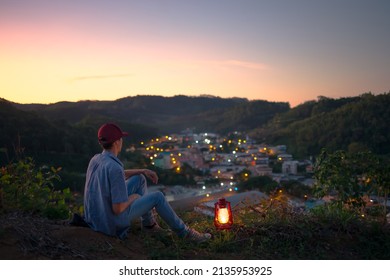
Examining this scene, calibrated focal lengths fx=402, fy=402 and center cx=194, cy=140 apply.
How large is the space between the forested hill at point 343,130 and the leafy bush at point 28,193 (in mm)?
12401

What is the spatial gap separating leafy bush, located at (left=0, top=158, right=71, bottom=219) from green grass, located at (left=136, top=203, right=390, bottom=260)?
3.27 feet

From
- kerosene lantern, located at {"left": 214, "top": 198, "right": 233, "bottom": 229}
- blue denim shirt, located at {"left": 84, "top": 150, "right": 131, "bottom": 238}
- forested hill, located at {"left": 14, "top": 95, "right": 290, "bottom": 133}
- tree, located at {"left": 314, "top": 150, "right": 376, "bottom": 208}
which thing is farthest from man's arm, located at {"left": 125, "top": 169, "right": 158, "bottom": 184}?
forested hill, located at {"left": 14, "top": 95, "right": 290, "bottom": 133}

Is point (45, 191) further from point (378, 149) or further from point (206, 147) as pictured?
point (206, 147)

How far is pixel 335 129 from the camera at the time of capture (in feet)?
87.6

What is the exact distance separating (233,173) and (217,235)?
22656 mm

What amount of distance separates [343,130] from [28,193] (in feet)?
76.2

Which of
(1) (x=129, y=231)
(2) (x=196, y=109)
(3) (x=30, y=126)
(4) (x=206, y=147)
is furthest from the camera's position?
(2) (x=196, y=109)

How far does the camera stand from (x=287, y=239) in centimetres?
317

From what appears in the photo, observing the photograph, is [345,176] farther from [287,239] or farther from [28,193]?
[28,193]

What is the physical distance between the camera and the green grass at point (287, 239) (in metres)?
2.96

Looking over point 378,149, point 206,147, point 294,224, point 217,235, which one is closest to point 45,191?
point 217,235

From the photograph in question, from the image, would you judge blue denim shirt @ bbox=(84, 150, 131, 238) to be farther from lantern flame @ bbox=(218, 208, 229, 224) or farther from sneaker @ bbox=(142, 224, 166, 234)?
lantern flame @ bbox=(218, 208, 229, 224)

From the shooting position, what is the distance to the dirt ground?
2594 millimetres

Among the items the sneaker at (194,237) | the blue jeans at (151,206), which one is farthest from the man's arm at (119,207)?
the sneaker at (194,237)
